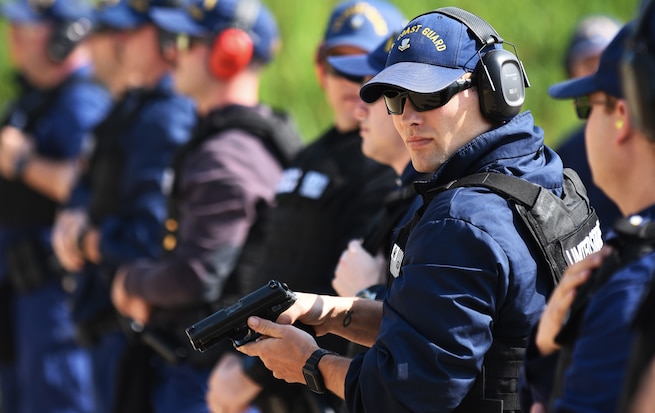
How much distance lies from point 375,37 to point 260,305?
66.7 inches

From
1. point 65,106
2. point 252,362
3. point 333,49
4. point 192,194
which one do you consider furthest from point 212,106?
point 65,106

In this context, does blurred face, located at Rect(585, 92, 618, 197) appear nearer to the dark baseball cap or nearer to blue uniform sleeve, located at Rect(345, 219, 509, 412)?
blue uniform sleeve, located at Rect(345, 219, 509, 412)

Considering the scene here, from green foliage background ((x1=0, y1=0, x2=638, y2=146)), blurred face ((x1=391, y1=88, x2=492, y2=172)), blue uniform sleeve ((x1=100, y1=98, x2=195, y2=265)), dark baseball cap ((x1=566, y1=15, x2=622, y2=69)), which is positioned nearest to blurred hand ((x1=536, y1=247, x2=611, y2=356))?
blurred face ((x1=391, y1=88, x2=492, y2=172))

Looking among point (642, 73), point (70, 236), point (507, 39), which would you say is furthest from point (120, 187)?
point (507, 39)

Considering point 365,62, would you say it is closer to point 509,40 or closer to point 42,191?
point 42,191

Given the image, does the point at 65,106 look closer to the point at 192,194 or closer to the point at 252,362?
the point at 192,194

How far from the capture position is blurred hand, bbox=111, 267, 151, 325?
511 cm

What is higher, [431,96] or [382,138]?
[431,96]

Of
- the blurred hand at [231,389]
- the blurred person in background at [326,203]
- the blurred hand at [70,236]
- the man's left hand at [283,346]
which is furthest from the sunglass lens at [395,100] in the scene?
the blurred hand at [70,236]

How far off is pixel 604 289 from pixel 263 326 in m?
0.97

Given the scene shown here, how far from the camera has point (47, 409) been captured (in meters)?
6.32

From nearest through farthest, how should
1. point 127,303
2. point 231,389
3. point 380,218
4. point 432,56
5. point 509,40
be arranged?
point 432,56, point 380,218, point 231,389, point 127,303, point 509,40

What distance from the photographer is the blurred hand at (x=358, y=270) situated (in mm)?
3365

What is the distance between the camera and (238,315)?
2768mm
